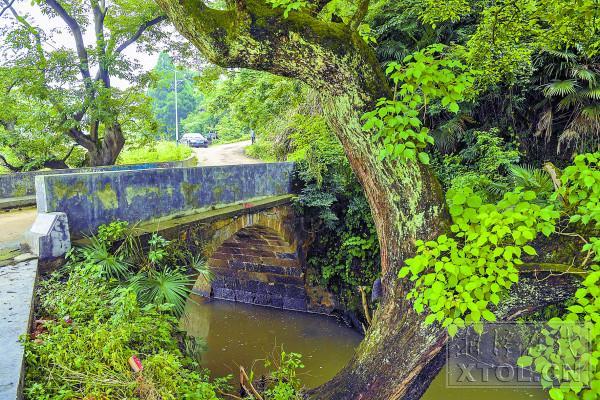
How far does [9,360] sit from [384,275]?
266cm

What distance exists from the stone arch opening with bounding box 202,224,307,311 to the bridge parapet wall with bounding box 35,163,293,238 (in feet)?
5.93

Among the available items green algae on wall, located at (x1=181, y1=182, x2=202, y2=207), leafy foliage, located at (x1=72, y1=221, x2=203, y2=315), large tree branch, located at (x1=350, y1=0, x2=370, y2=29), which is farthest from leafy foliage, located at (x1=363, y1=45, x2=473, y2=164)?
green algae on wall, located at (x1=181, y1=182, x2=202, y2=207)

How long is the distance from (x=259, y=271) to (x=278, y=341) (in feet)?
6.85

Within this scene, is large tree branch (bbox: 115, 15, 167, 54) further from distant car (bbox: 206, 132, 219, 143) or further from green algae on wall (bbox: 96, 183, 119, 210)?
distant car (bbox: 206, 132, 219, 143)

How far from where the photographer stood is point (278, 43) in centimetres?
295

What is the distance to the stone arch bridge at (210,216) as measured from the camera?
12.3 ft

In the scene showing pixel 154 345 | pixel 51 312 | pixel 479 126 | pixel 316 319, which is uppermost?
pixel 479 126

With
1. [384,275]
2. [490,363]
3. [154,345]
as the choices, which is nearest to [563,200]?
[384,275]

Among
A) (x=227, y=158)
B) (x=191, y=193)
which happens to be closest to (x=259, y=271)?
(x=191, y=193)

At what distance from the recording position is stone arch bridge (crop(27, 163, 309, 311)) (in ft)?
12.3

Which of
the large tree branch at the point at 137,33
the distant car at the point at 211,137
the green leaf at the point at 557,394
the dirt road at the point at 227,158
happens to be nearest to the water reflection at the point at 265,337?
the green leaf at the point at 557,394

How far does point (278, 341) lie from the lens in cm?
768

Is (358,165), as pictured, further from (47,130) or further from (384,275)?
(47,130)

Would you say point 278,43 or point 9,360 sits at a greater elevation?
point 278,43
